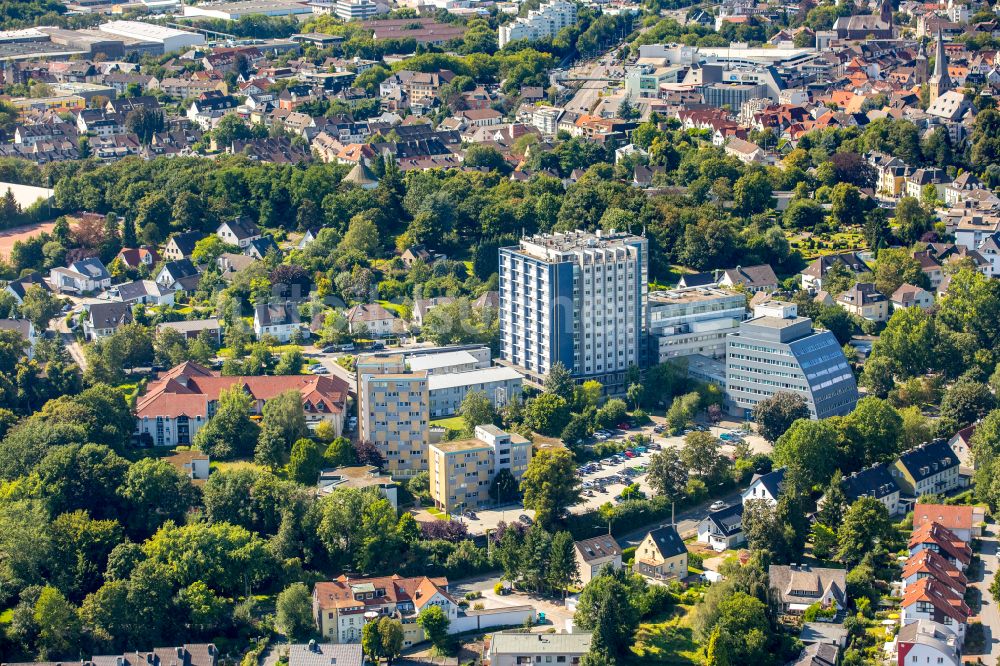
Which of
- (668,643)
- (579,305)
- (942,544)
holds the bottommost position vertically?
(668,643)

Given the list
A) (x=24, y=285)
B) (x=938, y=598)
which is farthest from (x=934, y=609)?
(x=24, y=285)

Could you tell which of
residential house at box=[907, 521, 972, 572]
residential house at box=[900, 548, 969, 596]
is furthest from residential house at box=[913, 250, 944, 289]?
residential house at box=[900, 548, 969, 596]

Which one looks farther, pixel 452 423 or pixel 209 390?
pixel 209 390

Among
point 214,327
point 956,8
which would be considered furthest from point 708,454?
point 956,8

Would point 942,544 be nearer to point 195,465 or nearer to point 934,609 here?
point 934,609

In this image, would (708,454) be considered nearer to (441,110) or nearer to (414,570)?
(414,570)

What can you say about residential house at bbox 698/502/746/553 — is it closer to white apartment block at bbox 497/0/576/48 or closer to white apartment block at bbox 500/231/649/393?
white apartment block at bbox 500/231/649/393

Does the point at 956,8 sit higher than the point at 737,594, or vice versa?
the point at 956,8
